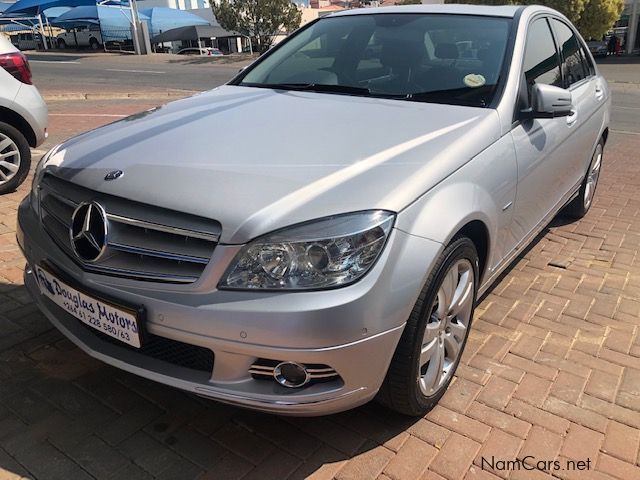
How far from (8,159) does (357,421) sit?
4.17 metres

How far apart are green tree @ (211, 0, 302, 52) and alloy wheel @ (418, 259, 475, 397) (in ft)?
84.5

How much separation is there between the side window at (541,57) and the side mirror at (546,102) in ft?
0.68

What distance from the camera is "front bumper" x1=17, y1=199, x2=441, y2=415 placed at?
1.91 m

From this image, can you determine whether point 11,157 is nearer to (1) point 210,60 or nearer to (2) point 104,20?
(1) point 210,60

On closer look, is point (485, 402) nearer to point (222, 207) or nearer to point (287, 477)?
point (287, 477)

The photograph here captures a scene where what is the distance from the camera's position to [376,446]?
2.39 m

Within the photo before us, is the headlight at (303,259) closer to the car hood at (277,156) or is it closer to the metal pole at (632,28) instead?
the car hood at (277,156)

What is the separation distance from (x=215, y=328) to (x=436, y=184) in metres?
1.00

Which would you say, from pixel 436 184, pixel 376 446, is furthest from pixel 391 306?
pixel 376 446

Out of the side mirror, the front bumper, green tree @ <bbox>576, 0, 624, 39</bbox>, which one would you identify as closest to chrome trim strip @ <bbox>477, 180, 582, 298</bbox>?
the side mirror

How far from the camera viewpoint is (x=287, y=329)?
6.22ft

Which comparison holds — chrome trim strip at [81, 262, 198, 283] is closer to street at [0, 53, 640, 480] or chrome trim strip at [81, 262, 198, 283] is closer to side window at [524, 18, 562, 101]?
street at [0, 53, 640, 480]

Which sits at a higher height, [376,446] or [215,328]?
[215,328]

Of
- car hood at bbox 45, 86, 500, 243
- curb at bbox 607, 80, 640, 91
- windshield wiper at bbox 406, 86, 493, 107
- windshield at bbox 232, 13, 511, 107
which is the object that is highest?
windshield at bbox 232, 13, 511, 107
